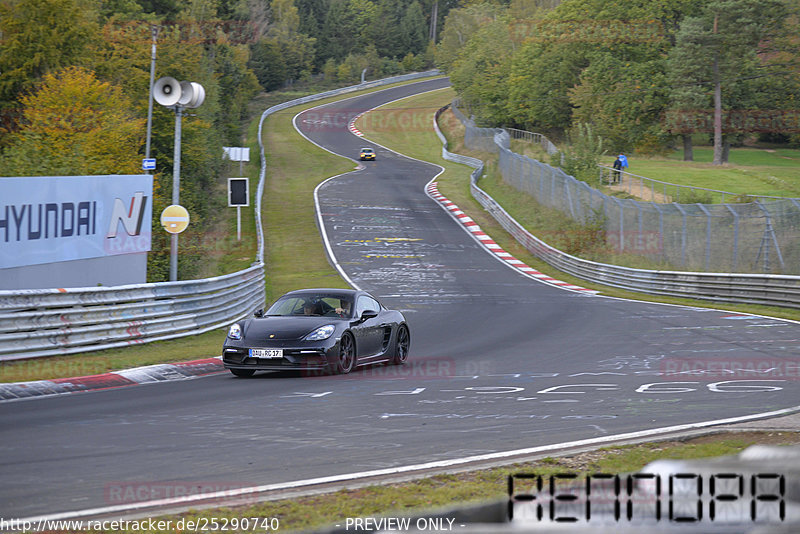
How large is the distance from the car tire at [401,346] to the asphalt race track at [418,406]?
235 mm

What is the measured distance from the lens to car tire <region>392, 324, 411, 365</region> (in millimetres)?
15445

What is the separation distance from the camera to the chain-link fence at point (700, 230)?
2606cm

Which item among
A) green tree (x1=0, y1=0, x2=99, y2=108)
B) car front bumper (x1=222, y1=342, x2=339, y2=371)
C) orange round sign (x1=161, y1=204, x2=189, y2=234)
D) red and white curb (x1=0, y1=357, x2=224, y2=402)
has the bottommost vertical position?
red and white curb (x1=0, y1=357, x2=224, y2=402)

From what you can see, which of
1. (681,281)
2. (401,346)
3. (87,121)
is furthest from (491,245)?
(401,346)

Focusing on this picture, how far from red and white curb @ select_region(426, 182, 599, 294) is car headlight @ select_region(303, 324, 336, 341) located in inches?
776

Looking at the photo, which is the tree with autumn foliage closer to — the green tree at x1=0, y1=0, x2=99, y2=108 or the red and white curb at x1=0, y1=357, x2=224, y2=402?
the green tree at x1=0, y1=0, x2=99, y2=108

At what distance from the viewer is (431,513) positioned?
15.5 ft

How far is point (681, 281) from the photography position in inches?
1177

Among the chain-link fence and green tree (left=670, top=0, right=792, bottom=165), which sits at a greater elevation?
green tree (left=670, top=0, right=792, bottom=165)

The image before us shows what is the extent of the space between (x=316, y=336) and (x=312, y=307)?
117 cm

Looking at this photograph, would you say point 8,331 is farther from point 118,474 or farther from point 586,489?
point 586,489

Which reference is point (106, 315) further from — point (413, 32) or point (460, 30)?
point (413, 32)

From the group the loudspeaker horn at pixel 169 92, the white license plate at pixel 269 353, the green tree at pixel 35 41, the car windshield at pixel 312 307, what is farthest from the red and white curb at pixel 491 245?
the green tree at pixel 35 41

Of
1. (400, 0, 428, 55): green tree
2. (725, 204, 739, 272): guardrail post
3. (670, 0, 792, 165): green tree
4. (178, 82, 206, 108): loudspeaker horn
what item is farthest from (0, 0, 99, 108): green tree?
(400, 0, 428, 55): green tree
